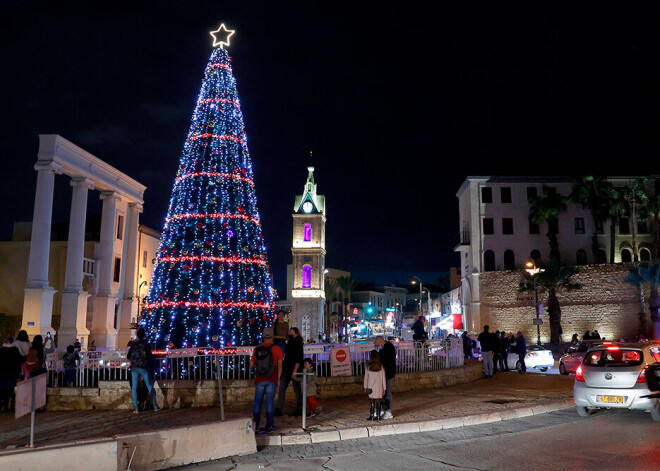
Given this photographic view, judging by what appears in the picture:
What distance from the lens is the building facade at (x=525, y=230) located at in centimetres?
5347

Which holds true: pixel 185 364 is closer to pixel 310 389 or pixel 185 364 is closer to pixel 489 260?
pixel 310 389

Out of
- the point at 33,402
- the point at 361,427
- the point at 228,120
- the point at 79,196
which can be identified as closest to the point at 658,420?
the point at 361,427

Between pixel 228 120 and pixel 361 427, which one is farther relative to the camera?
pixel 228 120

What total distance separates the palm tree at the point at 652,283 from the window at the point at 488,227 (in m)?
12.2

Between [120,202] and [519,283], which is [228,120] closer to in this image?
[120,202]

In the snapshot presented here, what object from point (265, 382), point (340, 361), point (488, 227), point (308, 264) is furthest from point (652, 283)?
point (308, 264)

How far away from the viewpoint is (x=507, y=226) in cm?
5366

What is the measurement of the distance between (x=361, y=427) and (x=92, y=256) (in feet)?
113

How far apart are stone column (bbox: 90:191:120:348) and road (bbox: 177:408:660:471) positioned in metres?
28.2

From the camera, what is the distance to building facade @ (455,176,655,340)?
175 ft

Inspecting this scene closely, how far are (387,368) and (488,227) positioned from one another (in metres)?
44.5

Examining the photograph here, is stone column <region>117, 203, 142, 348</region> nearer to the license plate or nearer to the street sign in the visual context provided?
the street sign

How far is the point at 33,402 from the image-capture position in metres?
8.20

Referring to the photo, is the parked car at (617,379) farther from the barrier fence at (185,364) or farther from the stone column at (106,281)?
the stone column at (106,281)
